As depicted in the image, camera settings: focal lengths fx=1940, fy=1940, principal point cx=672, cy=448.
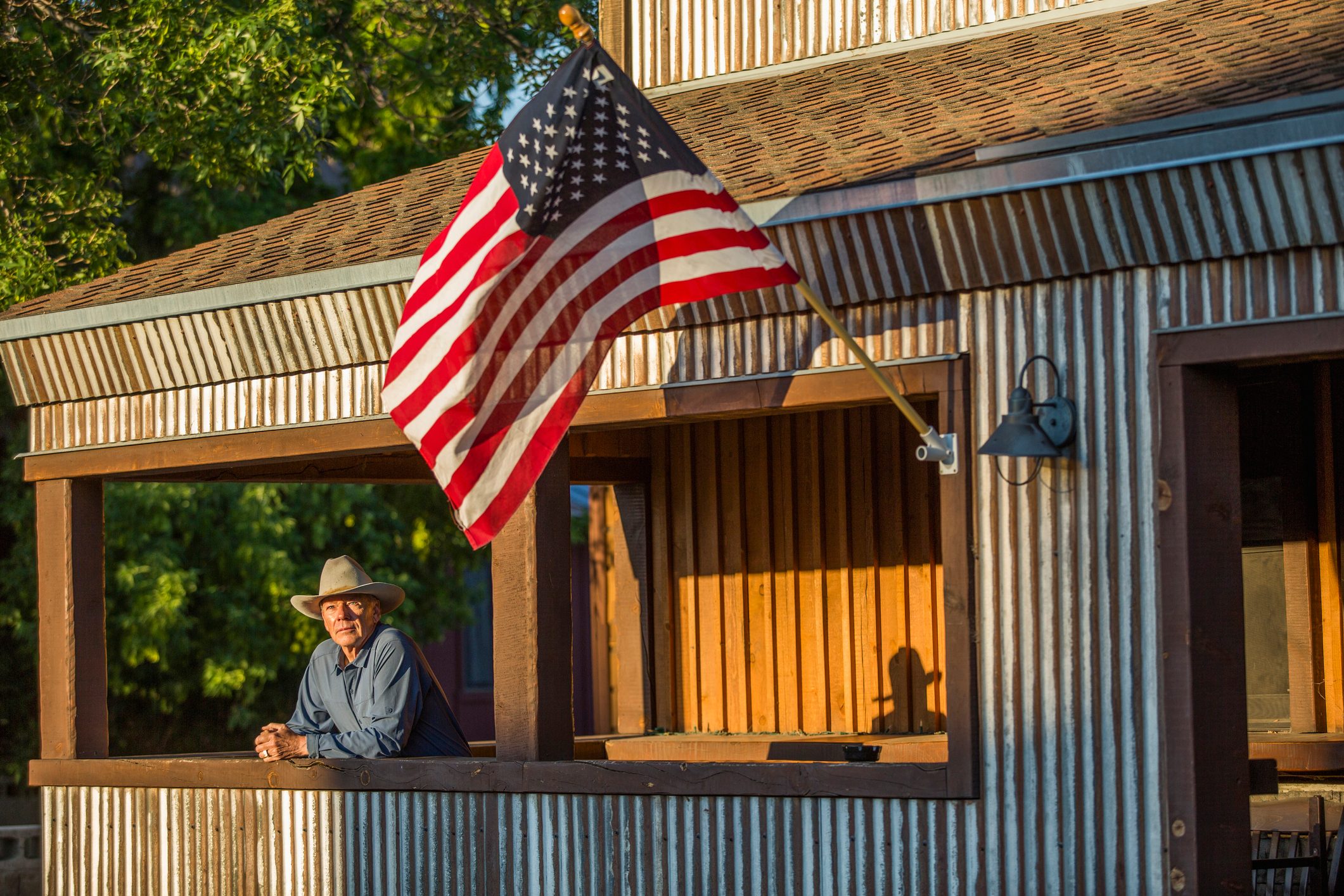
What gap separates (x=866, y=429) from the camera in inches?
447

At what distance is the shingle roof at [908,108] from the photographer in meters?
8.20

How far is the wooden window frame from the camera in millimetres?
8047

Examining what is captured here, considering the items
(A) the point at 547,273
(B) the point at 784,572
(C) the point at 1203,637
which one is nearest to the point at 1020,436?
(C) the point at 1203,637

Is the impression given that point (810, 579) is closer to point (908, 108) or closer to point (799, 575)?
point (799, 575)

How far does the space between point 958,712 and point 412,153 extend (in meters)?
15.6

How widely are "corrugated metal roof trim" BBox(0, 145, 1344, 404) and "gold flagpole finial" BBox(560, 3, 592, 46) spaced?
1351 mm

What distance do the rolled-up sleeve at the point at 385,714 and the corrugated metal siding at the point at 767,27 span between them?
14.5 feet

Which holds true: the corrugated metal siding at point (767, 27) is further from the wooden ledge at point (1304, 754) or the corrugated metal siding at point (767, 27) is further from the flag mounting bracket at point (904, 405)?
the wooden ledge at point (1304, 754)

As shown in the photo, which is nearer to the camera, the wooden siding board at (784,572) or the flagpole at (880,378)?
the flagpole at (880,378)

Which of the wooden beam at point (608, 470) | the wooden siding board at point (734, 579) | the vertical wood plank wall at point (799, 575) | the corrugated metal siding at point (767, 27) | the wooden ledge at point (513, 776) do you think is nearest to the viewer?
the wooden ledge at point (513, 776)

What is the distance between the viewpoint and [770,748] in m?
10.2

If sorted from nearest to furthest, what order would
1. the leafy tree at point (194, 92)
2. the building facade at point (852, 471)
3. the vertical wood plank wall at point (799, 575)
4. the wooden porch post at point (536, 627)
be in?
the building facade at point (852, 471) < the wooden porch post at point (536, 627) < the vertical wood plank wall at point (799, 575) < the leafy tree at point (194, 92)

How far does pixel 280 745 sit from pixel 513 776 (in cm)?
146

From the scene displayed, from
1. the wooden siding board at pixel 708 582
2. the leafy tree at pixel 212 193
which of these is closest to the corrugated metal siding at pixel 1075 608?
the wooden siding board at pixel 708 582
